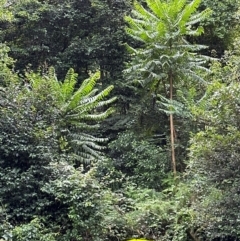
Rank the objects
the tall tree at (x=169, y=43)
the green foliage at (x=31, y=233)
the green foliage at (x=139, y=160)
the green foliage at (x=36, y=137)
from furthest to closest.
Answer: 1. the green foliage at (x=139, y=160)
2. the tall tree at (x=169, y=43)
3. the green foliage at (x=36, y=137)
4. the green foliage at (x=31, y=233)

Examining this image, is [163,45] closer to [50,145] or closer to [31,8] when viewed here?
[50,145]

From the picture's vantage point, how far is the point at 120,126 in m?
14.0

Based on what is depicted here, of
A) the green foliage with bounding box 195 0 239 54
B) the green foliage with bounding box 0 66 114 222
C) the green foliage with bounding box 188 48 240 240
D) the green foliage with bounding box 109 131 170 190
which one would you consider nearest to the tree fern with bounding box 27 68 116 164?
the green foliage with bounding box 0 66 114 222

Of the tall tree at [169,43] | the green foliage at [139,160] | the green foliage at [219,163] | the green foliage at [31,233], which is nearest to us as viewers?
the green foliage at [219,163]

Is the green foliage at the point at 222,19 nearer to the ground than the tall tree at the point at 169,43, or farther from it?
farther from it

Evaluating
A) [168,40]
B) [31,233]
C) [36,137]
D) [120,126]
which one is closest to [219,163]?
[31,233]

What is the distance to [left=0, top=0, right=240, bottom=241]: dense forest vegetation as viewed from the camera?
8297 millimetres

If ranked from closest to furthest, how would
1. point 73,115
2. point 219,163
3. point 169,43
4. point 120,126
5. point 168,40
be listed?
1. point 219,163
2. point 73,115
3. point 168,40
4. point 169,43
5. point 120,126

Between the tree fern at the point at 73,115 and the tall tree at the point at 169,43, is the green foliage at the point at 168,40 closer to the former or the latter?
the tall tree at the point at 169,43

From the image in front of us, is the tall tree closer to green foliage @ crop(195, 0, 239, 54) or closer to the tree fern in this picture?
the tree fern

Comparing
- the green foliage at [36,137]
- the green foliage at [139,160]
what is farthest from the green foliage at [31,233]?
the green foliage at [139,160]

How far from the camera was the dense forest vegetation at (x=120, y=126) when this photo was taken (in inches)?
327

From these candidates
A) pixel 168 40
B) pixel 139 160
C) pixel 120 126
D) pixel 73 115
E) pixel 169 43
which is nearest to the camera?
pixel 73 115

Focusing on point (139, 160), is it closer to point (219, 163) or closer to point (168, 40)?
point (168, 40)
